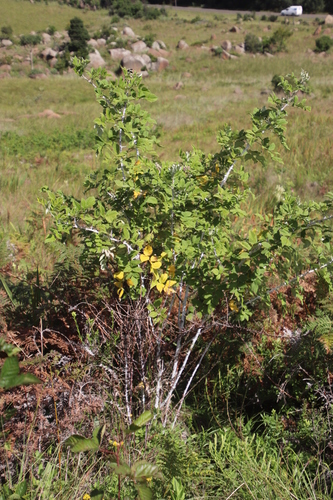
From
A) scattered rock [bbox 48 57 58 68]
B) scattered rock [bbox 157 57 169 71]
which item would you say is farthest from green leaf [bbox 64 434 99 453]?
scattered rock [bbox 48 57 58 68]

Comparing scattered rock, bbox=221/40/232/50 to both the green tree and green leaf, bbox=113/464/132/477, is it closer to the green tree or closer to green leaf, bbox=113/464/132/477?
the green tree

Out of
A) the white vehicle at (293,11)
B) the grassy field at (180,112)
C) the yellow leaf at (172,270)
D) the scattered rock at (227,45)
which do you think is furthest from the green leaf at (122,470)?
the white vehicle at (293,11)

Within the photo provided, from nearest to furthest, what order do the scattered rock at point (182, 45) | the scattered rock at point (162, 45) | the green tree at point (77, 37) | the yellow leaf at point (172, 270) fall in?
1. the yellow leaf at point (172, 270)
2. the green tree at point (77, 37)
3. the scattered rock at point (162, 45)
4. the scattered rock at point (182, 45)

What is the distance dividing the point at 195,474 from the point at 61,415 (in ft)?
2.42

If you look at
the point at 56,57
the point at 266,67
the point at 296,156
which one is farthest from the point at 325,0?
the point at 296,156

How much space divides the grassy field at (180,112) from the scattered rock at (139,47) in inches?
102

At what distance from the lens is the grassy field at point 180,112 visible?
6180 millimetres

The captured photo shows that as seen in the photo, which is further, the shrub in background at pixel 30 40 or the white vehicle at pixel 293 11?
the white vehicle at pixel 293 11

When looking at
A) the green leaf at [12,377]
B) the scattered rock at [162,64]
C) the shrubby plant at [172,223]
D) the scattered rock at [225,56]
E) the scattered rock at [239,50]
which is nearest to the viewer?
the green leaf at [12,377]

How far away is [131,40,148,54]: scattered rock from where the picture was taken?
3666cm

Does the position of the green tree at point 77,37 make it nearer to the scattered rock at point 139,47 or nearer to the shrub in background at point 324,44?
the scattered rock at point 139,47

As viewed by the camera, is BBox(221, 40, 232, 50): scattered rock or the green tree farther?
BBox(221, 40, 232, 50): scattered rock

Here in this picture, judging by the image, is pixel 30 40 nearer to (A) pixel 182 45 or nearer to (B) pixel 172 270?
(A) pixel 182 45

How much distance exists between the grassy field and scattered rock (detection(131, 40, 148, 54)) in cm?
258
